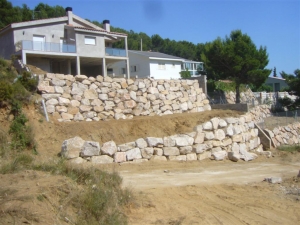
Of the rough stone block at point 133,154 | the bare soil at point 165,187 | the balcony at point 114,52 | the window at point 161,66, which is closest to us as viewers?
the bare soil at point 165,187

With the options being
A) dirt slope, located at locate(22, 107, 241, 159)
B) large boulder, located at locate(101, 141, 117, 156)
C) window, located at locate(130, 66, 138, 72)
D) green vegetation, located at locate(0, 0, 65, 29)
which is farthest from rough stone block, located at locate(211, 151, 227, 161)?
green vegetation, located at locate(0, 0, 65, 29)

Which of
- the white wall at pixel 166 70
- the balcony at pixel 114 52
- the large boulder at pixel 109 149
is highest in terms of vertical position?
the balcony at pixel 114 52

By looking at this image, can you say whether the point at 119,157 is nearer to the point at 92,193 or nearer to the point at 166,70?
the point at 92,193

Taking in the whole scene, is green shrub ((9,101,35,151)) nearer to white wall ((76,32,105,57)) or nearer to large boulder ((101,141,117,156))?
large boulder ((101,141,117,156))

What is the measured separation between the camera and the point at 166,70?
147ft

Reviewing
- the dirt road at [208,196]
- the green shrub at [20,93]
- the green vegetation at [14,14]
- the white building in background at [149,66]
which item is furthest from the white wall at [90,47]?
the dirt road at [208,196]

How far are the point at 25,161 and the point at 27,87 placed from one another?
32.0ft

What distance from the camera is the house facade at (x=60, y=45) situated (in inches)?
1144

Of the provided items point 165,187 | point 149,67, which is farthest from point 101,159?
point 149,67

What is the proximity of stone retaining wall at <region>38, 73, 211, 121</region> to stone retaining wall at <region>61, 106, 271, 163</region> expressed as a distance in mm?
4459

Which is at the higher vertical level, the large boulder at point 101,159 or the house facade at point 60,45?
the house facade at point 60,45

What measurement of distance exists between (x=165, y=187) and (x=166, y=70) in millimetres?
35143

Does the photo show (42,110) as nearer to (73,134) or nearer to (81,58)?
(73,134)

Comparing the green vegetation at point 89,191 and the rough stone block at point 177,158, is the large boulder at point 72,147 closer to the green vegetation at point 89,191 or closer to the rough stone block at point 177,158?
the green vegetation at point 89,191
